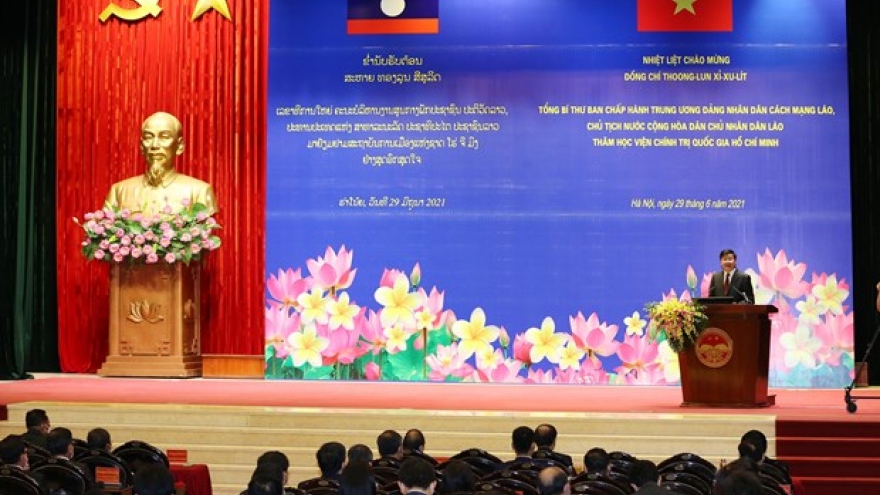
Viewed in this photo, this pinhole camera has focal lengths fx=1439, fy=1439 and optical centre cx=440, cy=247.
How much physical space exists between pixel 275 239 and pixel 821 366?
15.3 feet

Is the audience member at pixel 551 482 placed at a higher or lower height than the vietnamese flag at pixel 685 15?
lower

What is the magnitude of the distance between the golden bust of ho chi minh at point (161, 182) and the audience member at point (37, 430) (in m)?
5.19

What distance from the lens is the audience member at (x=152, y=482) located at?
479 centimetres

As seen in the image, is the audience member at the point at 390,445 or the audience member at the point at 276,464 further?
the audience member at the point at 390,445

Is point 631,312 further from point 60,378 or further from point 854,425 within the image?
point 60,378

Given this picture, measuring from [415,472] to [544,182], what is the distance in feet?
24.2

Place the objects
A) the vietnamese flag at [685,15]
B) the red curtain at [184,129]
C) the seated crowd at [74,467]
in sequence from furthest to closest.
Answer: the red curtain at [184,129], the vietnamese flag at [685,15], the seated crowd at [74,467]

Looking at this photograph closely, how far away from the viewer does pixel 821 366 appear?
11.7 m

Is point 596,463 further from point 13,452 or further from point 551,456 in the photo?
point 13,452

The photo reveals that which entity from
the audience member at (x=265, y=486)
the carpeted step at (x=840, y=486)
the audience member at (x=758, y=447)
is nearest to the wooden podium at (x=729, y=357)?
the carpeted step at (x=840, y=486)

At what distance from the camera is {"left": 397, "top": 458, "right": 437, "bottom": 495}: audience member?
479 centimetres

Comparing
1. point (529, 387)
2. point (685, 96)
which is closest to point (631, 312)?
point (529, 387)

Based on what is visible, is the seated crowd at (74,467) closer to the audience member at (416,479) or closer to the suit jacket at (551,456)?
the audience member at (416,479)

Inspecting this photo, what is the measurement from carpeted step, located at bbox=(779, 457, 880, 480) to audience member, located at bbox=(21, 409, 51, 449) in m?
4.21
